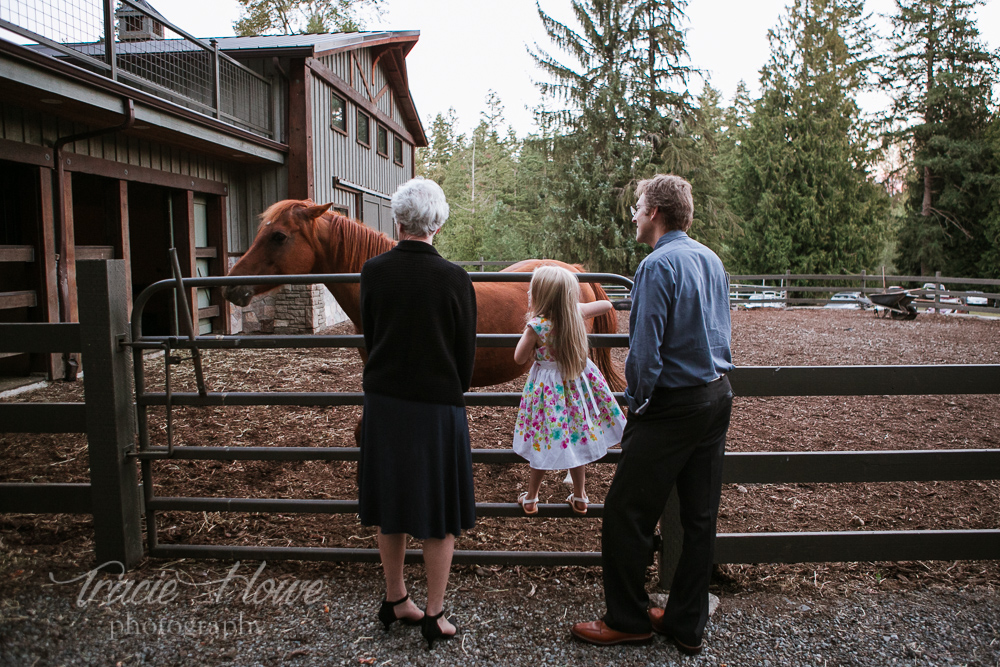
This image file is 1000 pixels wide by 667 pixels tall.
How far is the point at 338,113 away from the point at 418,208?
13186mm

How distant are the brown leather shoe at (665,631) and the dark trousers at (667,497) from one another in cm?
2

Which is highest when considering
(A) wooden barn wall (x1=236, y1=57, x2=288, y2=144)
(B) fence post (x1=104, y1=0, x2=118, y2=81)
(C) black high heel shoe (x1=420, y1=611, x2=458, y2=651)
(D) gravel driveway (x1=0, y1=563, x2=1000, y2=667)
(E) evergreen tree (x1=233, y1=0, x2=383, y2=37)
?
(E) evergreen tree (x1=233, y1=0, x2=383, y2=37)

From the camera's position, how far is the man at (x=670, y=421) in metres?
2.25

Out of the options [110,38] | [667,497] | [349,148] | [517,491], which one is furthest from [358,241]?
[349,148]

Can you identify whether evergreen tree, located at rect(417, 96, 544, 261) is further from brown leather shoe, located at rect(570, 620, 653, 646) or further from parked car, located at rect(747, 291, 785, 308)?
brown leather shoe, located at rect(570, 620, 653, 646)

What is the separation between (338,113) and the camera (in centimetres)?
1426

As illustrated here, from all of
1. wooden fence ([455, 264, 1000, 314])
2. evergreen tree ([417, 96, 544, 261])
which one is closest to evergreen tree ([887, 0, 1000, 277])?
wooden fence ([455, 264, 1000, 314])

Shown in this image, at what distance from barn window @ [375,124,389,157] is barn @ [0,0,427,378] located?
146mm

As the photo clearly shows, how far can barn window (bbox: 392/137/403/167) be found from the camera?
19.5 m

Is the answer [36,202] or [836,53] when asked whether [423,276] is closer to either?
[36,202]

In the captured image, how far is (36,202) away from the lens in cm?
753

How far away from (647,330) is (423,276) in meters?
0.80

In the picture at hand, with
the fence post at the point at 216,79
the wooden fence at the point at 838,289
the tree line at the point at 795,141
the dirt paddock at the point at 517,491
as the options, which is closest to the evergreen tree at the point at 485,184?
the tree line at the point at 795,141

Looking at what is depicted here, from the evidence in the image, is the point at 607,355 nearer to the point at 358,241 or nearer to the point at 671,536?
the point at 671,536
